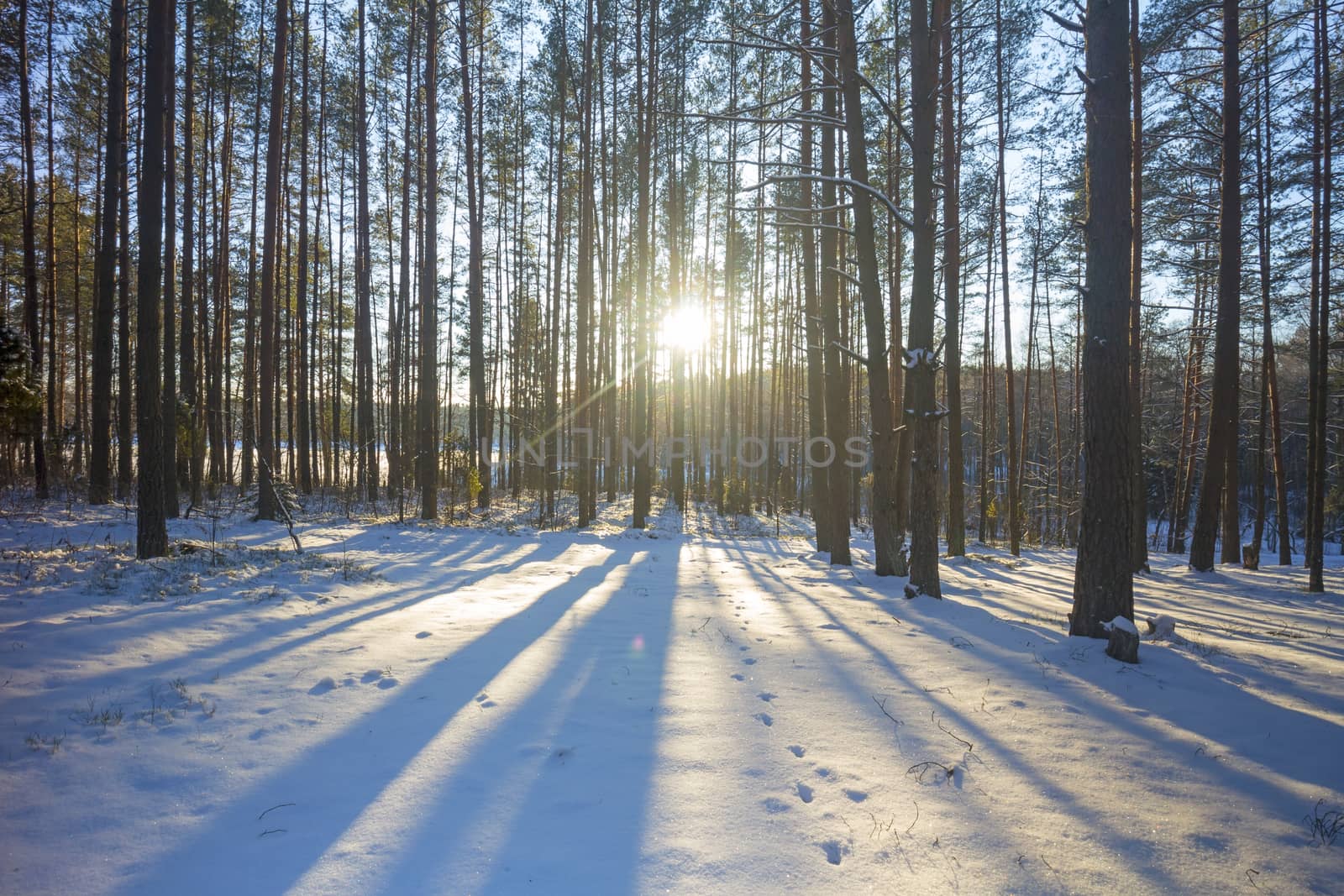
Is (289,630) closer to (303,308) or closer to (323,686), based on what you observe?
(323,686)

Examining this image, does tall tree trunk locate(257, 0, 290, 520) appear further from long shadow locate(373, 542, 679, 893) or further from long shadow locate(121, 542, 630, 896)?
long shadow locate(373, 542, 679, 893)

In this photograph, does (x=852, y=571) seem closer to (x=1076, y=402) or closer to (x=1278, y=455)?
(x=1278, y=455)

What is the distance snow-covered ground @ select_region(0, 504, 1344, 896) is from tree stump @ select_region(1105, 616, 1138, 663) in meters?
0.10

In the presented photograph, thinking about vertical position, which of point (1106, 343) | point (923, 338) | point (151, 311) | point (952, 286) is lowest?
point (1106, 343)

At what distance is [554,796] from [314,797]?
3.24ft

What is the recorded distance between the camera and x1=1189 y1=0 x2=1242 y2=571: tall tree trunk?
32.4 feet

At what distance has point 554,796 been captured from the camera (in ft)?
8.02

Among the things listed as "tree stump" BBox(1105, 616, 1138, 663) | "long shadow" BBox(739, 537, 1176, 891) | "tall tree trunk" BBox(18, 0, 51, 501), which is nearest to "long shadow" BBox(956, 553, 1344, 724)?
"tree stump" BBox(1105, 616, 1138, 663)

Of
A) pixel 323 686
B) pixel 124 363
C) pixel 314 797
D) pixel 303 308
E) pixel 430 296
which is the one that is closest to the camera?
pixel 314 797

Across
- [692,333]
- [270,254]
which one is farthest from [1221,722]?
[692,333]

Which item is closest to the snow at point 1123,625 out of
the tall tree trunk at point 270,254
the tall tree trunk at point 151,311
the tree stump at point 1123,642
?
the tree stump at point 1123,642

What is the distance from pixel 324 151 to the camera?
60.0ft

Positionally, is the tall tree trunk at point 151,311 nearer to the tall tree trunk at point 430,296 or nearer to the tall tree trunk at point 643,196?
the tall tree trunk at point 430,296

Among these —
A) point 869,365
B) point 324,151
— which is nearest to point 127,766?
point 869,365
